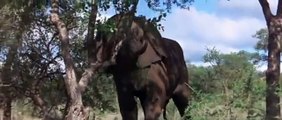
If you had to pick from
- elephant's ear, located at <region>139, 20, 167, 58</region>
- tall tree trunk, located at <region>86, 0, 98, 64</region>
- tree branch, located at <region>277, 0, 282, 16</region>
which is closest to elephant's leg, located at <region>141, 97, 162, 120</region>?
elephant's ear, located at <region>139, 20, 167, 58</region>

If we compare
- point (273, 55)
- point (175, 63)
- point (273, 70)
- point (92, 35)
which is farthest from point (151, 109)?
point (273, 55)

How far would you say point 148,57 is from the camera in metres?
12.0

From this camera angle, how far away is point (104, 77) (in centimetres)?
1362

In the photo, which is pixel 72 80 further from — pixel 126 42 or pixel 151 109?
pixel 151 109

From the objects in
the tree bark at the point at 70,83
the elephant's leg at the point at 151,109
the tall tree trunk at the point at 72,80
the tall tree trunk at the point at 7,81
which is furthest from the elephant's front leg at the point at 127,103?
the tree bark at the point at 70,83

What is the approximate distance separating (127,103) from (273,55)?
325cm

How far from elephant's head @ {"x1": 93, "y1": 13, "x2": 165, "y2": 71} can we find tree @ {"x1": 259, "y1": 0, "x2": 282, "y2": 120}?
235 cm

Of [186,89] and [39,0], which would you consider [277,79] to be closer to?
[186,89]

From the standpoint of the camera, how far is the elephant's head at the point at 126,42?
10336 millimetres

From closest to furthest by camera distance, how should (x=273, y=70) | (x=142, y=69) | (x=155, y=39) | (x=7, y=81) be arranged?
(x=7, y=81) → (x=142, y=69) → (x=155, y=39) → (x=273, y=70)

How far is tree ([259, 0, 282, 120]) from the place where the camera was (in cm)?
1305

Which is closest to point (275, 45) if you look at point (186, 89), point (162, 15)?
point (186, 89)

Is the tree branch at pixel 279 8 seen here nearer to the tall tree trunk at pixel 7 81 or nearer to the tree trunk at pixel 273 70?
the tree trunk at pixel 273 70

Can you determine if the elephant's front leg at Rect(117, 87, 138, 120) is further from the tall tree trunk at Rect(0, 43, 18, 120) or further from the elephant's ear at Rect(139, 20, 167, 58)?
the tall tree trunk at Rect(0, 43, 18, 120)
